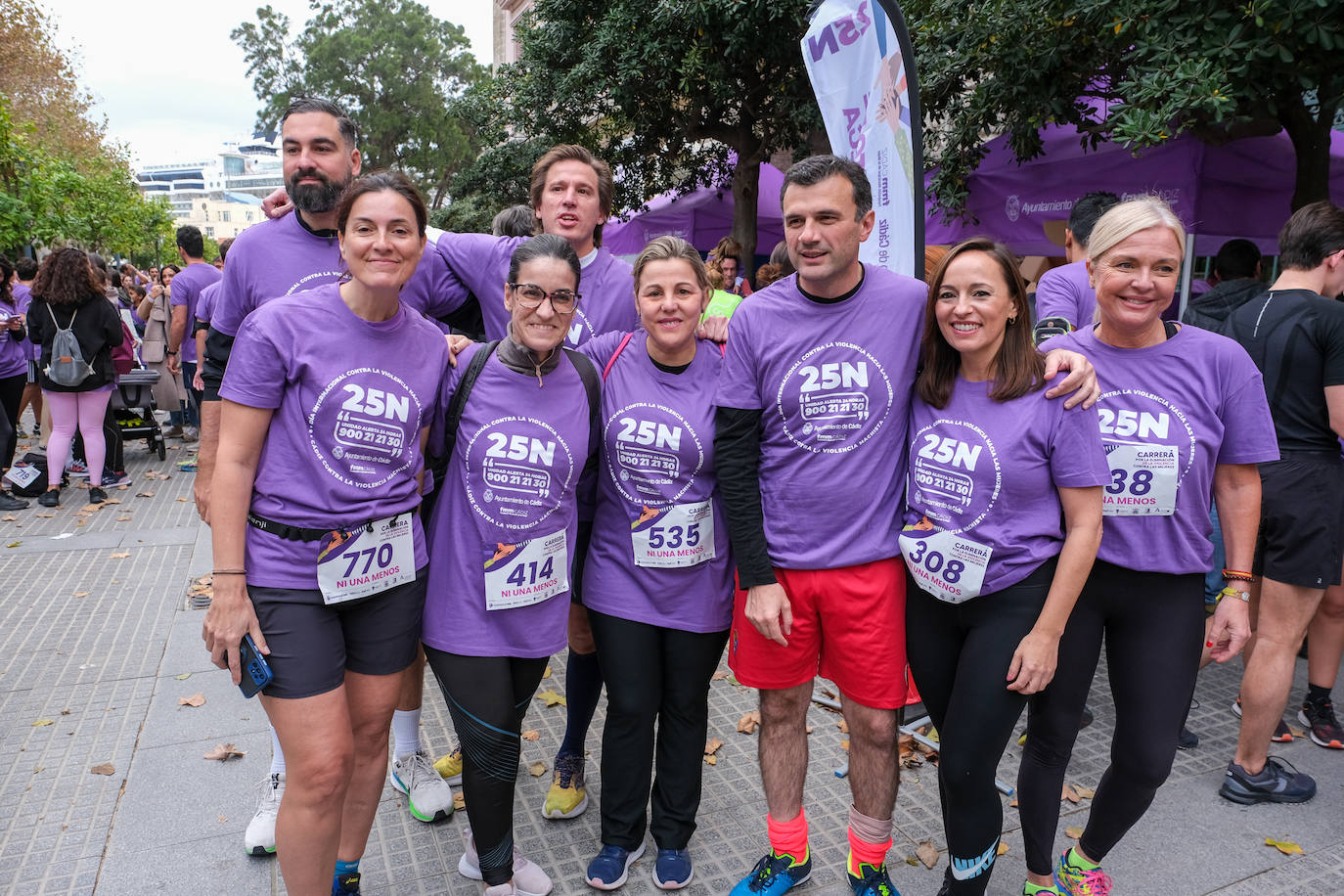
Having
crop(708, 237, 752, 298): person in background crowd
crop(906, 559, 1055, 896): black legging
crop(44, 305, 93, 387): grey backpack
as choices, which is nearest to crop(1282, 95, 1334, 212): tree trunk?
crop(708, 237, 752, 298): person in background crowd

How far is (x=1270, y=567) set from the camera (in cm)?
343

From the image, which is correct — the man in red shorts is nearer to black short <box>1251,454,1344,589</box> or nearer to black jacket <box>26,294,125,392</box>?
black short <box>1251,454,1344,589</box>

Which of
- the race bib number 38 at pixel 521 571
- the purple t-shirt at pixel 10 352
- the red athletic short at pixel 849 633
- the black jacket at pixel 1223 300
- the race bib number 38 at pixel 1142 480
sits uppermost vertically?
the black jacket at pixel 1223 300

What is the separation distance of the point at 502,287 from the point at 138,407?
8.02 m

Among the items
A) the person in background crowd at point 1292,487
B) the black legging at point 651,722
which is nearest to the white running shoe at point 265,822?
the black legging at point 651,722

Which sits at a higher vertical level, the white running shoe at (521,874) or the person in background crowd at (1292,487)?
the person in background crowd at (1292,487)

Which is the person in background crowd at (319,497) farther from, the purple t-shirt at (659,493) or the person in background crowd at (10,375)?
the person in background crowd at (10,375)

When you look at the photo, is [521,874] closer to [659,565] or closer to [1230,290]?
[659,565]

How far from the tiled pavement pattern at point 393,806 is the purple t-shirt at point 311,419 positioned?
4.34 ft

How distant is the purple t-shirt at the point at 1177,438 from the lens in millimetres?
2424

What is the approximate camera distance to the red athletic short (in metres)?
2.55

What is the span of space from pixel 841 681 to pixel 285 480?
1.72 m

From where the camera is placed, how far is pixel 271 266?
2.73 metres

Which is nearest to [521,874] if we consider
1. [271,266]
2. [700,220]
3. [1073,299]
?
[271,266]
